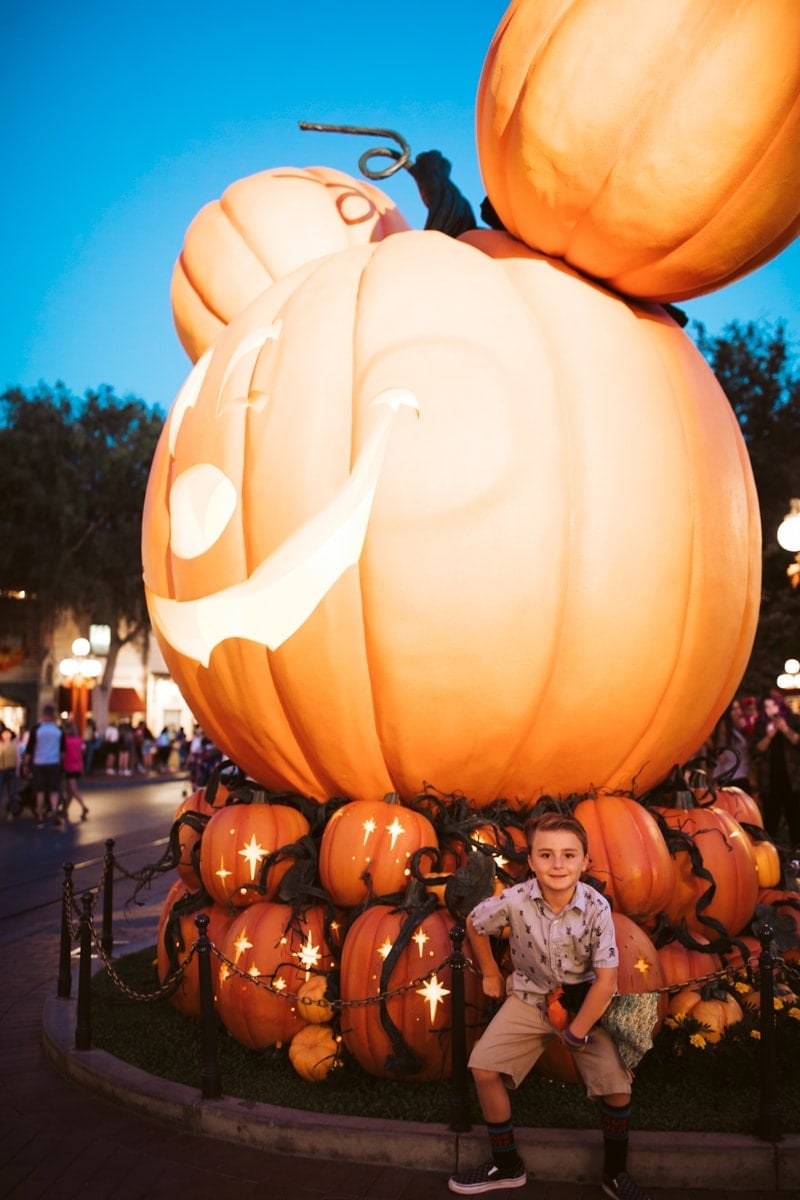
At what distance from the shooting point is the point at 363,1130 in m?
3.75

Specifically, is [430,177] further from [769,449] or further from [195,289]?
[769,449]

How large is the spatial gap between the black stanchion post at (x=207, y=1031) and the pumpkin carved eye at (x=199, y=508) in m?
1.84

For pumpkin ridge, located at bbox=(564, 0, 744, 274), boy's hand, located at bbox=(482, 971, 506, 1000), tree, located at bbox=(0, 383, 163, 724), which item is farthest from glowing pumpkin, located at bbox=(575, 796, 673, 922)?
tree, located at bbox=(0, 383, 163, 724)

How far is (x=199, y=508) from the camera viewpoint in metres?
4.91

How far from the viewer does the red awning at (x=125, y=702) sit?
39719 millimetres

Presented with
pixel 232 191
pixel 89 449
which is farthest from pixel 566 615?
pixel 89 449

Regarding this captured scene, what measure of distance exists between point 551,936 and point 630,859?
3.81ft

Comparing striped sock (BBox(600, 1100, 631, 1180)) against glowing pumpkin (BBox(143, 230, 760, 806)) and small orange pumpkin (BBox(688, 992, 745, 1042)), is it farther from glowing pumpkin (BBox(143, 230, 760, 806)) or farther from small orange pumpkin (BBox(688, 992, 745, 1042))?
glowing pumpkin (BBox(143, 230, 760, 806))

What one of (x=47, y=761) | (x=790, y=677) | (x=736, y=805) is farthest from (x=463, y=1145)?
(x=790, y=677)

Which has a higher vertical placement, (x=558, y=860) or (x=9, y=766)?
(x=558, y=860)

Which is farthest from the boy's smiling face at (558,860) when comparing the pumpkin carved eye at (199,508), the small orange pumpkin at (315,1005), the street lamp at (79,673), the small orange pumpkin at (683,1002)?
the street lamp at (79,673)

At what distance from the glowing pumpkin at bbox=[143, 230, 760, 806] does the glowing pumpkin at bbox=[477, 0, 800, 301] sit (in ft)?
1.41

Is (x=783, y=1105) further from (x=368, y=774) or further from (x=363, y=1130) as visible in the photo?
(x=368, y=774)

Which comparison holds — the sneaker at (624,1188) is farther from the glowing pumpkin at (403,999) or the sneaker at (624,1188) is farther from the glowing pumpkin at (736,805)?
the glowing pumpkin at (736,805)
